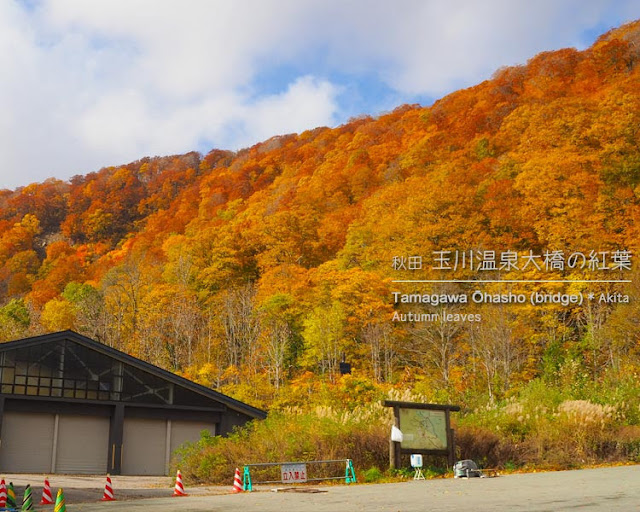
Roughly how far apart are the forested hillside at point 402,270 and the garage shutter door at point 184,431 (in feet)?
28.8

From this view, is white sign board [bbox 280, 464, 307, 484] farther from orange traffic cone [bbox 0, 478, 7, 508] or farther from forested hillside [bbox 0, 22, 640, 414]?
forested hillside [bbox 0, 22, 640, 414]

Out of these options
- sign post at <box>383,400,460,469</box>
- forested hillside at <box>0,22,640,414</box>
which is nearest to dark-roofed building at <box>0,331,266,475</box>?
forested hillside at <box>0,22,640,414</box>

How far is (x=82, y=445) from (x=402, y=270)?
92.4ft

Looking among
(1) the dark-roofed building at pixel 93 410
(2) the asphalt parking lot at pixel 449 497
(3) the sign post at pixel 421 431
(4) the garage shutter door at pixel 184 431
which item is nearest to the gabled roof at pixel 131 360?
(1) the dark-roofed building at pixel 93 410

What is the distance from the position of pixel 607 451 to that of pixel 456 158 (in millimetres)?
51672

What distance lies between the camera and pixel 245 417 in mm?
33344

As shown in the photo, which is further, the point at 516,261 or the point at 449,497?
the point at 516,261

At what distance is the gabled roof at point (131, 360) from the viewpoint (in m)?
29.6

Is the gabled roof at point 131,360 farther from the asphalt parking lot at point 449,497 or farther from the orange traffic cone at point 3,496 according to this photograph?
the orange traffic cone at point 3,496

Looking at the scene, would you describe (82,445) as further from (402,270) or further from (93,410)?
(402,270)

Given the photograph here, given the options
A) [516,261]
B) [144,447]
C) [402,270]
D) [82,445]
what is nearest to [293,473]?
[144,447]

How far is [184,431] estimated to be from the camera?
108 feet

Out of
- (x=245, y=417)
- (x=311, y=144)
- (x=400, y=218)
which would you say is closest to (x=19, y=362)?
(x=245, y=417)

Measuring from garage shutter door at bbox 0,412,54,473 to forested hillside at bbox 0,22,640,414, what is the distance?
1299 cm
